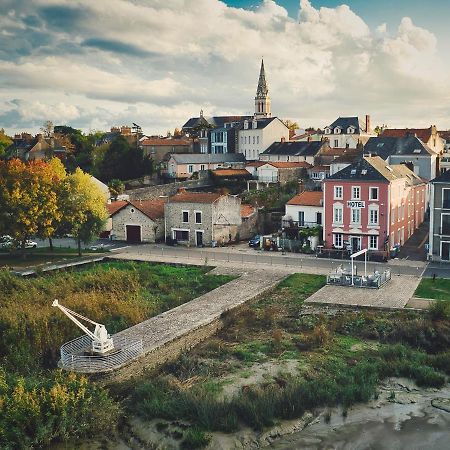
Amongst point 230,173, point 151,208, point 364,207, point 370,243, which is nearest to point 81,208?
point 151,208

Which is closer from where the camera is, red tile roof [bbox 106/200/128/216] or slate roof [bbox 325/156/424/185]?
slate roof [bbox 325/156/424/185]

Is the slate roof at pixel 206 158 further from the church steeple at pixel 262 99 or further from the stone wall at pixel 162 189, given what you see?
the church steeple at pixel 262 99

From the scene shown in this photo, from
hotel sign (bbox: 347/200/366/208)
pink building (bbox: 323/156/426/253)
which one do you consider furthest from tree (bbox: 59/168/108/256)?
hotel sign (bbox: 347/200/366/208)

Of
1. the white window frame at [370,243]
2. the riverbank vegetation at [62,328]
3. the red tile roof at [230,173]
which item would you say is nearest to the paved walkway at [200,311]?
the riverbank vegetation at [62,328]

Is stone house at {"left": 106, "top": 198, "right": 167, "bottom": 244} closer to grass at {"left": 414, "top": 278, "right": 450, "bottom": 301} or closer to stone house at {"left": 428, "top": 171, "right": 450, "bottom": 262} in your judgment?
stone house at {"left": 428, "top": 171, "right": 450, "bottom": 262}

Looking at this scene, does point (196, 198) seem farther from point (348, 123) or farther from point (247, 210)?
point (348, 123)

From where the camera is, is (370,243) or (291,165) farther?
(291,165)
